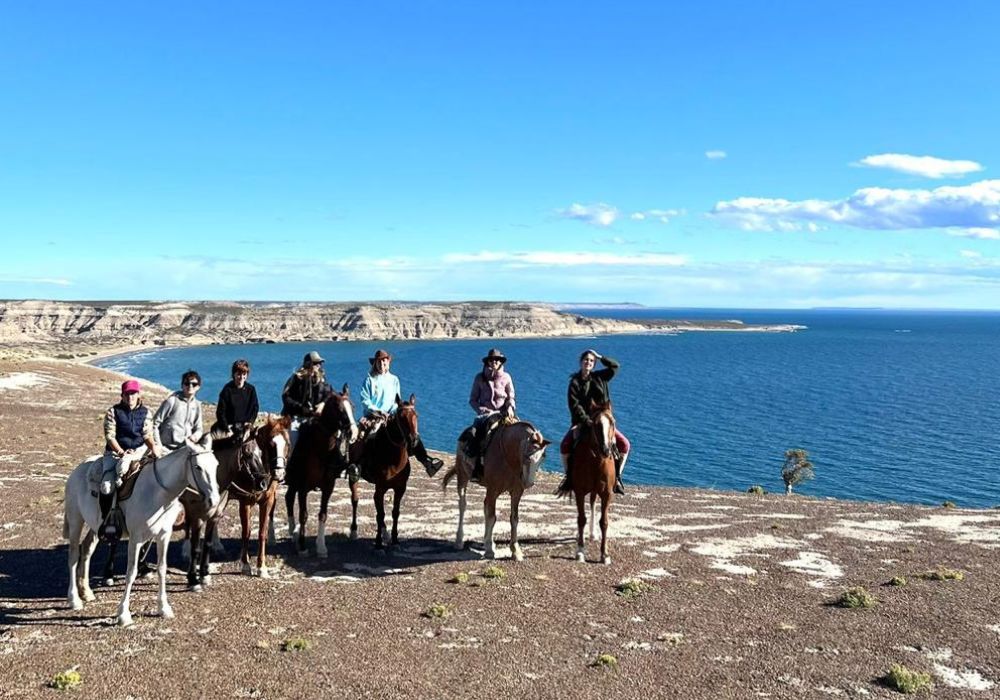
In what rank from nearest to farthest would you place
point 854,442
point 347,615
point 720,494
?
point 347,615
point 720,494
point 854,442

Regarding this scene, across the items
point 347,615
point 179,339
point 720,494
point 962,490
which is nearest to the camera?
point 347,615

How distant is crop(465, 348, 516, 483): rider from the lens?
16016mm

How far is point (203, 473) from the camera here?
11039 millimetres

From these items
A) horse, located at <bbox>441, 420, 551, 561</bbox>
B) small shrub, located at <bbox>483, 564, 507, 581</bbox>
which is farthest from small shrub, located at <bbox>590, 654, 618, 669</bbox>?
horse, located at <bbox>441, 420, 551, 561</bbox>

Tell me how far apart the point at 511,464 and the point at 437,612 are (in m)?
3.73

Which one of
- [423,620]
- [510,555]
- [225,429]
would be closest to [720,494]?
[510,555]

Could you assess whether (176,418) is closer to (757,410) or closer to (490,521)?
(490,521)

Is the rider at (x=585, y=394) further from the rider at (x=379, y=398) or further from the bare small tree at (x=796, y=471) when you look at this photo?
the bare small tree at (x=796, y=471)

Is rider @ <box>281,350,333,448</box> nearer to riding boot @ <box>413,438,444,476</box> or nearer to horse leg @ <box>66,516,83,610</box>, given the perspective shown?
riding boot @ <box>413,438,444,476</box>

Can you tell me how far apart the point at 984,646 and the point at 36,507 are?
22.9 m

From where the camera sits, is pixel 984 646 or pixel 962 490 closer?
pixel 984 646

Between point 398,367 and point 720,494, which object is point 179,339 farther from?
point 720,494

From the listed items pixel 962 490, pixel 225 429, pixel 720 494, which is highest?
pixel 225 429

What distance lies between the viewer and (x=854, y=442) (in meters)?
70.1
